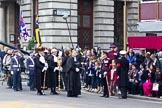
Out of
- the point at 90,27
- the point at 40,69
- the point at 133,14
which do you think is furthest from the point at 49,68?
the point at 133,14

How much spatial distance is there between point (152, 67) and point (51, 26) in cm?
1612

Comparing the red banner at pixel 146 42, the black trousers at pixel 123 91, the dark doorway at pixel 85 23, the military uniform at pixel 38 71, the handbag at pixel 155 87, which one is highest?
the dark doorway at pixel 85 23

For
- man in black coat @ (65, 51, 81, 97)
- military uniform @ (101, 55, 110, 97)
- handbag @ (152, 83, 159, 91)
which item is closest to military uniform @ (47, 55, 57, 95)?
man in black coat @ (65, 51, 81, 97)

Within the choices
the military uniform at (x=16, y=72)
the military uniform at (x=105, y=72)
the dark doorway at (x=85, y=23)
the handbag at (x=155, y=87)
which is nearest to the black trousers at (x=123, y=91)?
the military uniform at (x=105, y=72)

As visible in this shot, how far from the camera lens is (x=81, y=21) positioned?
40438mm

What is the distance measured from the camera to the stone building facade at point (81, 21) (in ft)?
125

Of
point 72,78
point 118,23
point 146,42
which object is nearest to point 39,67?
point 72,78

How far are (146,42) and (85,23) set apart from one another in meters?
16.1

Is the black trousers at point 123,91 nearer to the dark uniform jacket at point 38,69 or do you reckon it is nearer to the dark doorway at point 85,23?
the dark uniform jacket at point 38,69

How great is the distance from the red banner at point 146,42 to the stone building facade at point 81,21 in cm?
1286

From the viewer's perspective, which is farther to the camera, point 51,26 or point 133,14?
point 133,14

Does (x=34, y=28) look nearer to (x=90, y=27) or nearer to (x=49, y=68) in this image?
(x=90, y=27)

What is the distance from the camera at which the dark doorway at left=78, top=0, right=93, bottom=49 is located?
40.4 m

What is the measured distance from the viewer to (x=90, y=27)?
40.9 metres
